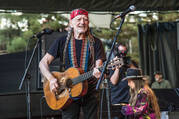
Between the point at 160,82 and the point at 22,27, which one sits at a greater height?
the point at 22,27

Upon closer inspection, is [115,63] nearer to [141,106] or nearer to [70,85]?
[70,85]

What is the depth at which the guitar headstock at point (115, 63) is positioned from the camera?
360 centimetres

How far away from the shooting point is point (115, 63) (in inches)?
144

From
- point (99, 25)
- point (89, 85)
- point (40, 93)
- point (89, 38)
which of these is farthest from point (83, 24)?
point (99, 25)

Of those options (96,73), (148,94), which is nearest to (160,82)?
(148,94)

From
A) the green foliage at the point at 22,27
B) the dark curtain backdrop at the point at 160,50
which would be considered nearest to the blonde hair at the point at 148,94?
the dark curtain backdrop at the point at 160,50

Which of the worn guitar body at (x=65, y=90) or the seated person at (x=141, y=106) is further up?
the worn guitar body at (x=65, y=90)

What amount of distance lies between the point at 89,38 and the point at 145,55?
270 inches

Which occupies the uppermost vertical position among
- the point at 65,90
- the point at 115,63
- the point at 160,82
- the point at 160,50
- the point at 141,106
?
the point at 160,50

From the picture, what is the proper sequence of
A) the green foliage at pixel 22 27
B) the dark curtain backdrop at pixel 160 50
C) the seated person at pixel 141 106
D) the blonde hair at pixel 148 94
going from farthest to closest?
the green foliage at pixel 22 27
the dark curtain backdrop at pixel 160 50
the blonde hair at pixel 148 94
the seated person at pixel 141 106

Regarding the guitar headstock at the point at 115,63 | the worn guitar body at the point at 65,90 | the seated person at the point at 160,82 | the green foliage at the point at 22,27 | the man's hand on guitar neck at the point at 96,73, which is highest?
the green foliage at the point at 22,27

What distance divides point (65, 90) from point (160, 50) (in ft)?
22.8

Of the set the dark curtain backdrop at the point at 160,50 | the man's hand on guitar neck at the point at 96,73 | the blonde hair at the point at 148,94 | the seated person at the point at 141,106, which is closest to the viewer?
the man's hand on guitar neck at the point at 96,73

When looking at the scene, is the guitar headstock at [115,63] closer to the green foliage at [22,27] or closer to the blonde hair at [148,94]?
the blonde hair at [148,94]
